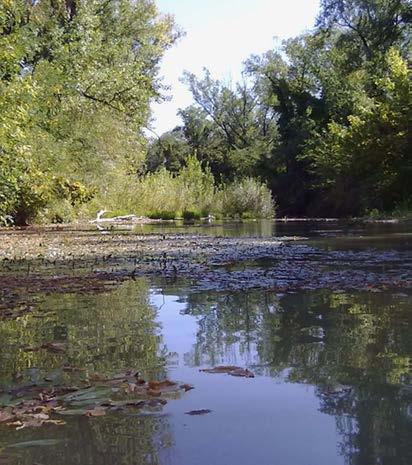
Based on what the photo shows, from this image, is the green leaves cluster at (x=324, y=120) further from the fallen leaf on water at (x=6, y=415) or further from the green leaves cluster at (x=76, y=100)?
the fallen leaf on water at (x=6, y=415)

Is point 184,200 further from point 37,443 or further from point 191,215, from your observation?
point 37,443

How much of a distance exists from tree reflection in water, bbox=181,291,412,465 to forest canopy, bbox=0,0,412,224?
6.19 meters

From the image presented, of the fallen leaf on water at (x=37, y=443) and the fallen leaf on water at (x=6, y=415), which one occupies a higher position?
the fallen leaf on water at (x=6, y=415)

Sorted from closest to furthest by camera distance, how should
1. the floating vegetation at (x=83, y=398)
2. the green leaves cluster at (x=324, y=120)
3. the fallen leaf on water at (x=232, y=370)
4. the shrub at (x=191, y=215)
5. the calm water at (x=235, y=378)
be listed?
the calm water at (x=235, y=378)
the floating vegetation at (x=83, y=398)
the fallen leaf on water at (x=232, y=370)
the green leaves cluster at (x=324, y=120)
the shrub at (x=191, y=215)

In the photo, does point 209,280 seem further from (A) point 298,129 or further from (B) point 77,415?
(A) point 298,129

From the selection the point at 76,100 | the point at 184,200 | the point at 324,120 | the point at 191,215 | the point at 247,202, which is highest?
the point at 324,120

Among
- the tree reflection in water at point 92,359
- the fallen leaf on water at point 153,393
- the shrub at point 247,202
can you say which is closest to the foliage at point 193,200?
the shrub at point 247,202

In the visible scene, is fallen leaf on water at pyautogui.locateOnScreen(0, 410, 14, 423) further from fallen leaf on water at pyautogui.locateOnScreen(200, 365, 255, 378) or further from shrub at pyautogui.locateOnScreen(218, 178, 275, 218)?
shrub at pyautogui.locateOnScreen(218, 178, 275, 218)

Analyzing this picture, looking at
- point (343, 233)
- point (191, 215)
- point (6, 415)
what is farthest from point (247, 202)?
point (6, 415)

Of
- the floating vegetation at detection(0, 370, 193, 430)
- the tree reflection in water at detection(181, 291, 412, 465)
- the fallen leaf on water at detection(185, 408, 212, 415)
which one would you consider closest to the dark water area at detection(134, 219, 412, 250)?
the tree reflection in water at detection(181, 291, 412, 465)

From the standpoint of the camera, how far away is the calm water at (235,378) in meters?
2.24

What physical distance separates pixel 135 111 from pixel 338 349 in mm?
21519

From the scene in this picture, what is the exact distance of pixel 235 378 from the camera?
3.13 meters

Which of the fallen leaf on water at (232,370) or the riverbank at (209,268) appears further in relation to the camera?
the riverbank at (209,268)
